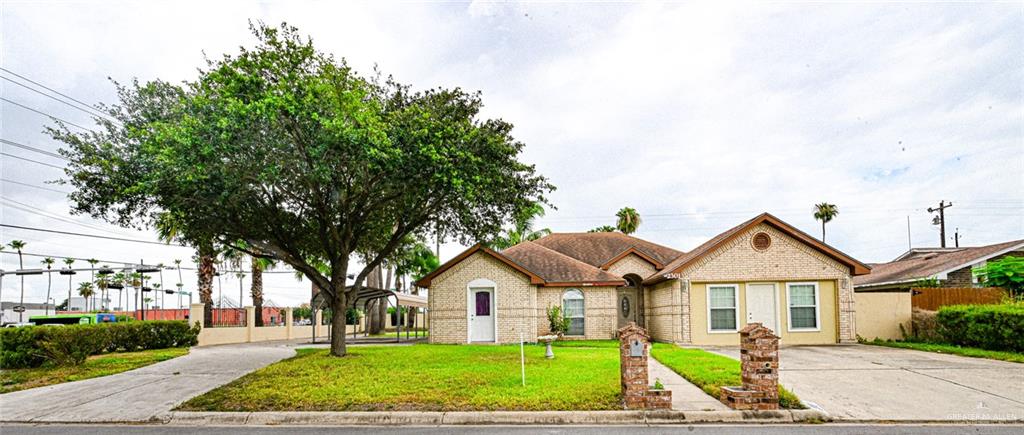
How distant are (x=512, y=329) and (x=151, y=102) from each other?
45.5 ft

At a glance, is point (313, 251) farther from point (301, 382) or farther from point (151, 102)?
point (301, 382)

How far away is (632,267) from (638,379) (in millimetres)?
18603

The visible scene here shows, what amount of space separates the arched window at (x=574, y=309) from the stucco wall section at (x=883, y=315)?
9.64 meters

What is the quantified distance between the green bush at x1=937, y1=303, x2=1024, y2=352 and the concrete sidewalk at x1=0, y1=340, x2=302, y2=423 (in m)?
19.2

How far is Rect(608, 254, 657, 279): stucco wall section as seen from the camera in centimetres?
2761

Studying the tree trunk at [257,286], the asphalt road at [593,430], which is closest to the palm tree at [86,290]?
the tree trunk at [257,286]

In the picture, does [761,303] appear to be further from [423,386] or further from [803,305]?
[423,386]

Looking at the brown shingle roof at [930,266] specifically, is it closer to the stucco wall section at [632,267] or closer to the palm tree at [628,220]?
the stucco wall section at [632,267]

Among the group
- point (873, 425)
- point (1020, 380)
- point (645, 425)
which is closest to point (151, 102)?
point (645, 425)

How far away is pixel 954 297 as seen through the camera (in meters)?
20.9

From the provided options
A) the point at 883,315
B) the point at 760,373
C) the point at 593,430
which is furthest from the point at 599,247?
the point at 593,430

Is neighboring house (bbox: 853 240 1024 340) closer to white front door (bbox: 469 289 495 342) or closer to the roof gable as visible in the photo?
the roof gable

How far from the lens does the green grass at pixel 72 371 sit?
45.1ft

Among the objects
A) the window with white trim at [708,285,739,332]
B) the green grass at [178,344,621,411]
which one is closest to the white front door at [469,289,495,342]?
the window with white trim at [708,285,739,332]
